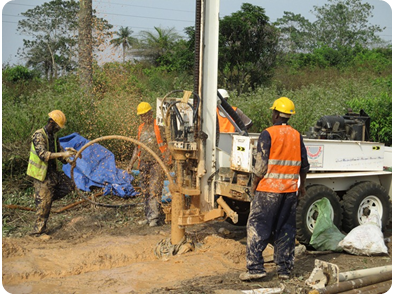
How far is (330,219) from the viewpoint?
666 centimetres

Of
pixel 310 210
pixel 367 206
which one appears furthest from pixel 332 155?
pixel 367 206

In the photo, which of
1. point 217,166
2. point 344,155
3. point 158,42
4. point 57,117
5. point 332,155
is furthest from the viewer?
point 158,42

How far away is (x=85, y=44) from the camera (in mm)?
10750

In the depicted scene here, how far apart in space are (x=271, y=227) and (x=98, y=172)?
4354 millimetres

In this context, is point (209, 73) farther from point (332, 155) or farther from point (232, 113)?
point (332, 155)

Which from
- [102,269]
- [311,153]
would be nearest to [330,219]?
[311,153]

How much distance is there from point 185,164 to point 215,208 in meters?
0.79

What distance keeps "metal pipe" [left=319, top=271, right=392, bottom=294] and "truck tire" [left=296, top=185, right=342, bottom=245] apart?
136 centimetres

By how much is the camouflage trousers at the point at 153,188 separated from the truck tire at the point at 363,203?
2.90 meters

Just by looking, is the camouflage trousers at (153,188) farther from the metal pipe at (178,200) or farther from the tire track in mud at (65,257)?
the metal pipe at (178,200)

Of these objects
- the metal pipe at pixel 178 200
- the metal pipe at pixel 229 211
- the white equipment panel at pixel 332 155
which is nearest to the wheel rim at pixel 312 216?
the white equipment panel at pixel 332 155

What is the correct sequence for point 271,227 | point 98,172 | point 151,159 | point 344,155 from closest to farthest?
1. point 271,227
2. point 344,155
3. point 151,159
4. point 98,172

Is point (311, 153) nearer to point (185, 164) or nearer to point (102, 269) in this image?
point (185, 164)

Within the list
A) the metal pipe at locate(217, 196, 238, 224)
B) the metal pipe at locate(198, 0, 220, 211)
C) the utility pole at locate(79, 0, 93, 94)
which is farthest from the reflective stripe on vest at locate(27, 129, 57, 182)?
the utility pole at locate(79, 0, 93, 94)
